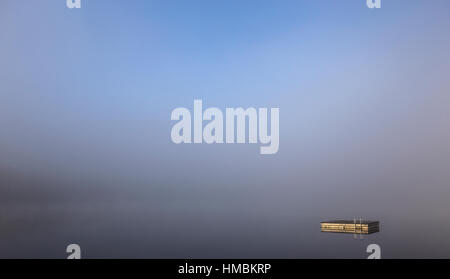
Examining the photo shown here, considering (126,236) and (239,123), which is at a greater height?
(239,123)

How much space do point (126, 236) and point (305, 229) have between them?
5.38 metres

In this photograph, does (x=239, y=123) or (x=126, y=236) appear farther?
(x=126, y=236)

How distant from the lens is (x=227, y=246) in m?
13.9

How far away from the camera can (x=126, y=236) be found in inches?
539

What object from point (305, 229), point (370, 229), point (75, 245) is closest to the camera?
point (75, 245)
